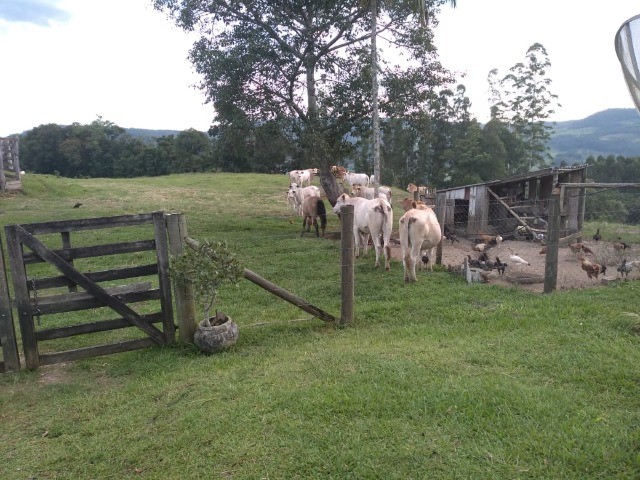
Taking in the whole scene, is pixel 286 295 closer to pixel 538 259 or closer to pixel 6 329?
pixel 6 329

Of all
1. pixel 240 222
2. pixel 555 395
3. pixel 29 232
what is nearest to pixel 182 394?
pixel 29 232

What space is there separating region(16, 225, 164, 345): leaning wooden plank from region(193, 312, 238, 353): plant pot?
2.06 feet

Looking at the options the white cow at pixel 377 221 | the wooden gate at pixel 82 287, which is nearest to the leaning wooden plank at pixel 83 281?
the wooden gate at pixel 82 287

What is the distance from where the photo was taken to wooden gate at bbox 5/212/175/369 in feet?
17.5

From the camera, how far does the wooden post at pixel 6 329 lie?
17.3ft

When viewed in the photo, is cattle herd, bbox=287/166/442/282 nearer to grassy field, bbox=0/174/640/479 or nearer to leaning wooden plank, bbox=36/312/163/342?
grassy field, bbox=0/174/640/479

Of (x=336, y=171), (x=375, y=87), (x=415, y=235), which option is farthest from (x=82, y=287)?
(x=336, y=171)

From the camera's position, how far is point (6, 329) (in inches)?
209

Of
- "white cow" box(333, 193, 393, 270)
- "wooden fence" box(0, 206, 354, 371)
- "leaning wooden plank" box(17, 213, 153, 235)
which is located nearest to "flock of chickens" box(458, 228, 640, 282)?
"white cow" box(333, 193, 393, 270)

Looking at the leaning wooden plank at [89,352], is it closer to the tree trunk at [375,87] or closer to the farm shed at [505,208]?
the tree trunk at [375,87]

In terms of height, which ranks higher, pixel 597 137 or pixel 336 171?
pixel 597 137

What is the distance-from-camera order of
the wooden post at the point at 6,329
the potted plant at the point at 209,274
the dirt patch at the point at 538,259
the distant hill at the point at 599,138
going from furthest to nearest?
the distant hill at the point at 599,138 < the dirt patch at the point at 538,259 < the potted plant at the point at 209,274 < the wooden post at the point at 6,329

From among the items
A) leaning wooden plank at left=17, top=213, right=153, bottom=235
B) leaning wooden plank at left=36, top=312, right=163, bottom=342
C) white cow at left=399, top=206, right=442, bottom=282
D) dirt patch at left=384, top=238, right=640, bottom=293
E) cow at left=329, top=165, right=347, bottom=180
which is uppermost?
cow at left=329, top=165, right=347, bottom=180

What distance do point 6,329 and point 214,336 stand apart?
7.78 feet
